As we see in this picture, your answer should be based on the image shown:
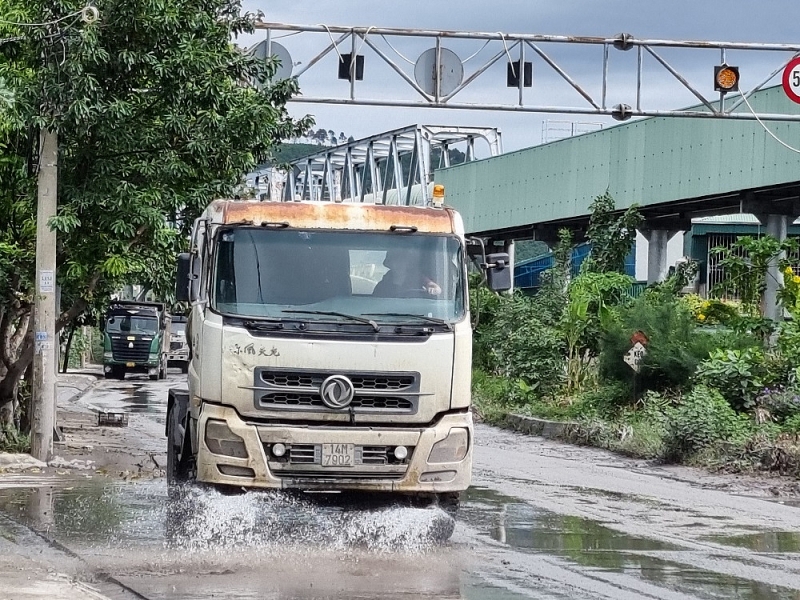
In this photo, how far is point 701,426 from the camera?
1945 cm

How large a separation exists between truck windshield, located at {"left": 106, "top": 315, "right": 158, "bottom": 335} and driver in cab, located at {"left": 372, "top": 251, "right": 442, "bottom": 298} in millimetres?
44446

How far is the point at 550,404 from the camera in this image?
2719 centimetres

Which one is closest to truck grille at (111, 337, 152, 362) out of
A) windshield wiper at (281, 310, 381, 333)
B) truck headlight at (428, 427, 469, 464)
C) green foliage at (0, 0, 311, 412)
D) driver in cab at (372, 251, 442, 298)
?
green foliage at (0, 0, 311, 412)

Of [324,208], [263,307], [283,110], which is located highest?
[283,110]

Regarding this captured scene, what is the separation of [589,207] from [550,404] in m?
8.43

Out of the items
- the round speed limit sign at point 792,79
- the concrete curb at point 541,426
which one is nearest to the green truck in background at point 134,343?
the concrete curb at point 541,426

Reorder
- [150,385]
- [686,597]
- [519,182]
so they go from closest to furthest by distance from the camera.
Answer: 1. [686,597]
2. [519,182]
3. [150,385]

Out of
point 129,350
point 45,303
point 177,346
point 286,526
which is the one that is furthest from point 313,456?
point 177,346

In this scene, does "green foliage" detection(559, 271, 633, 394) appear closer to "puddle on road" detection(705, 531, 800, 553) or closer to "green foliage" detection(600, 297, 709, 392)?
"green foliage" detection(600, 297, 709, 392)

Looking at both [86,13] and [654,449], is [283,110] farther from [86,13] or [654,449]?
[654,449]

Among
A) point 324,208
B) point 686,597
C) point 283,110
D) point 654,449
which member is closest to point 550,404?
point 654,449

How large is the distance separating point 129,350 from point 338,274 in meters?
43.9

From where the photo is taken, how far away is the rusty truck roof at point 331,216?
10969mm

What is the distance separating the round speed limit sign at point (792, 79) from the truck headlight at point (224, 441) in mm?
15260
